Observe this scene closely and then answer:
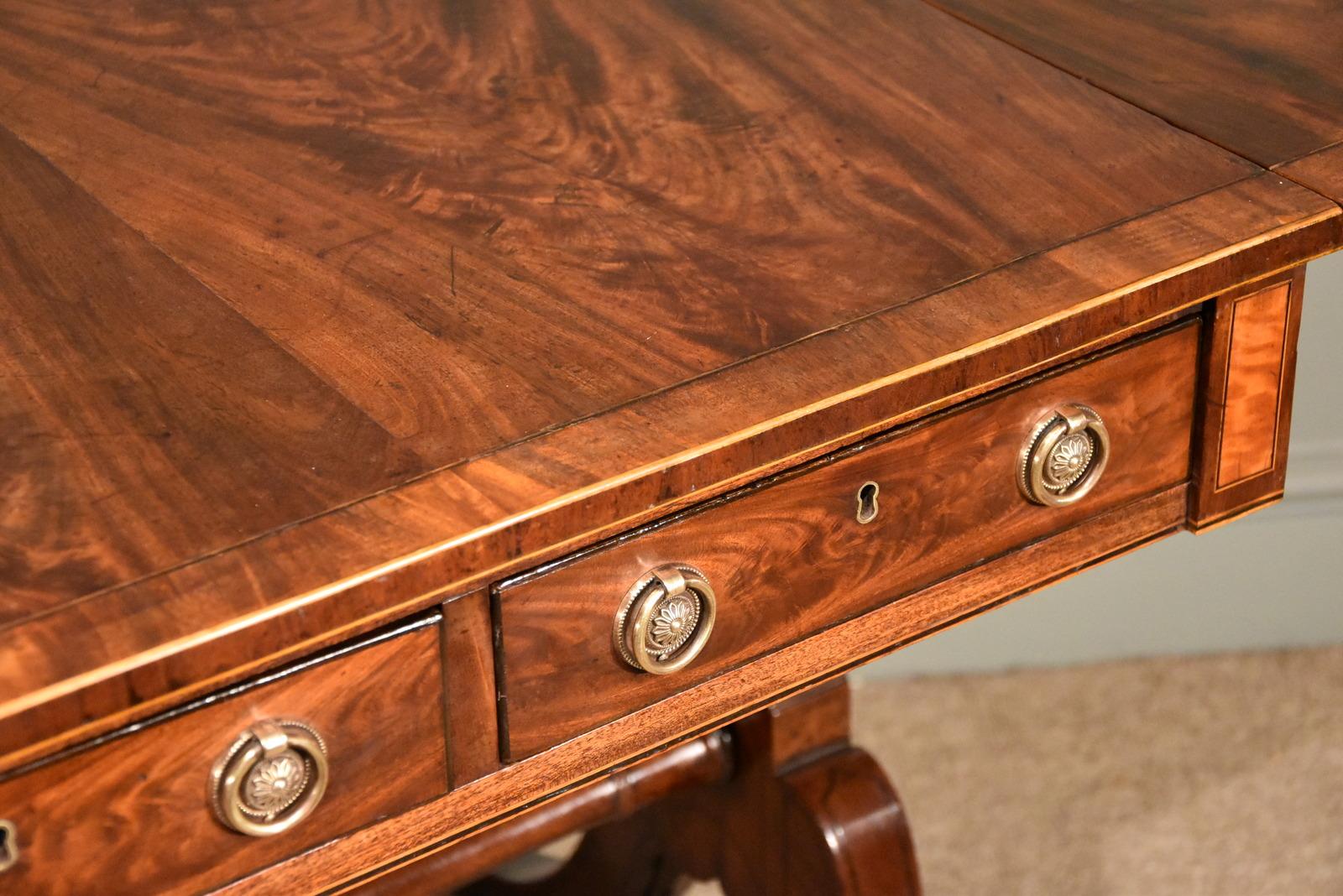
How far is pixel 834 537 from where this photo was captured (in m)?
0.61

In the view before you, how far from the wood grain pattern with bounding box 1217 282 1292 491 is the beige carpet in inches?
25.7

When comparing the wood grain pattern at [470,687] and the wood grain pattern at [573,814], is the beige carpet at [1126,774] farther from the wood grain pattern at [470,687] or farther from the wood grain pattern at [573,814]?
the wood grain pattern at [470,687]

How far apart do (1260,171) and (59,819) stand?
1.55 ft

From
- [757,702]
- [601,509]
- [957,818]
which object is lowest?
[957,818]

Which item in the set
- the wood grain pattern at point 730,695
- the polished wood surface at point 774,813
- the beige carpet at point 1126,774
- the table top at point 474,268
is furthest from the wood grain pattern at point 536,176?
the beige carpet at point 1126,774

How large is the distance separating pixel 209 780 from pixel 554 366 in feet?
0.54

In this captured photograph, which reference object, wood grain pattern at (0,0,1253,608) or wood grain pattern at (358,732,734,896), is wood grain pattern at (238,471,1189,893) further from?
wood grain pattern at (358,732,734,896)

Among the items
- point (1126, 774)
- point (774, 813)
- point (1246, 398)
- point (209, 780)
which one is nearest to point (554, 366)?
point (209, 780)

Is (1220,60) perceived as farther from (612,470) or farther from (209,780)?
(209,780)

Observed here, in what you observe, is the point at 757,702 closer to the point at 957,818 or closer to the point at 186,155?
the point at 186,155

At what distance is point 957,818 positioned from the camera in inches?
53.0

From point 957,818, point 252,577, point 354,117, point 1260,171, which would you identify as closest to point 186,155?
point 354,117

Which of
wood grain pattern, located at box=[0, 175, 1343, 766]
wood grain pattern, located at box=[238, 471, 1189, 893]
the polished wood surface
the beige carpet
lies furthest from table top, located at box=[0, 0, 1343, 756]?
the beige carpet

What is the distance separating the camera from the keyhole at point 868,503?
0.61 m
